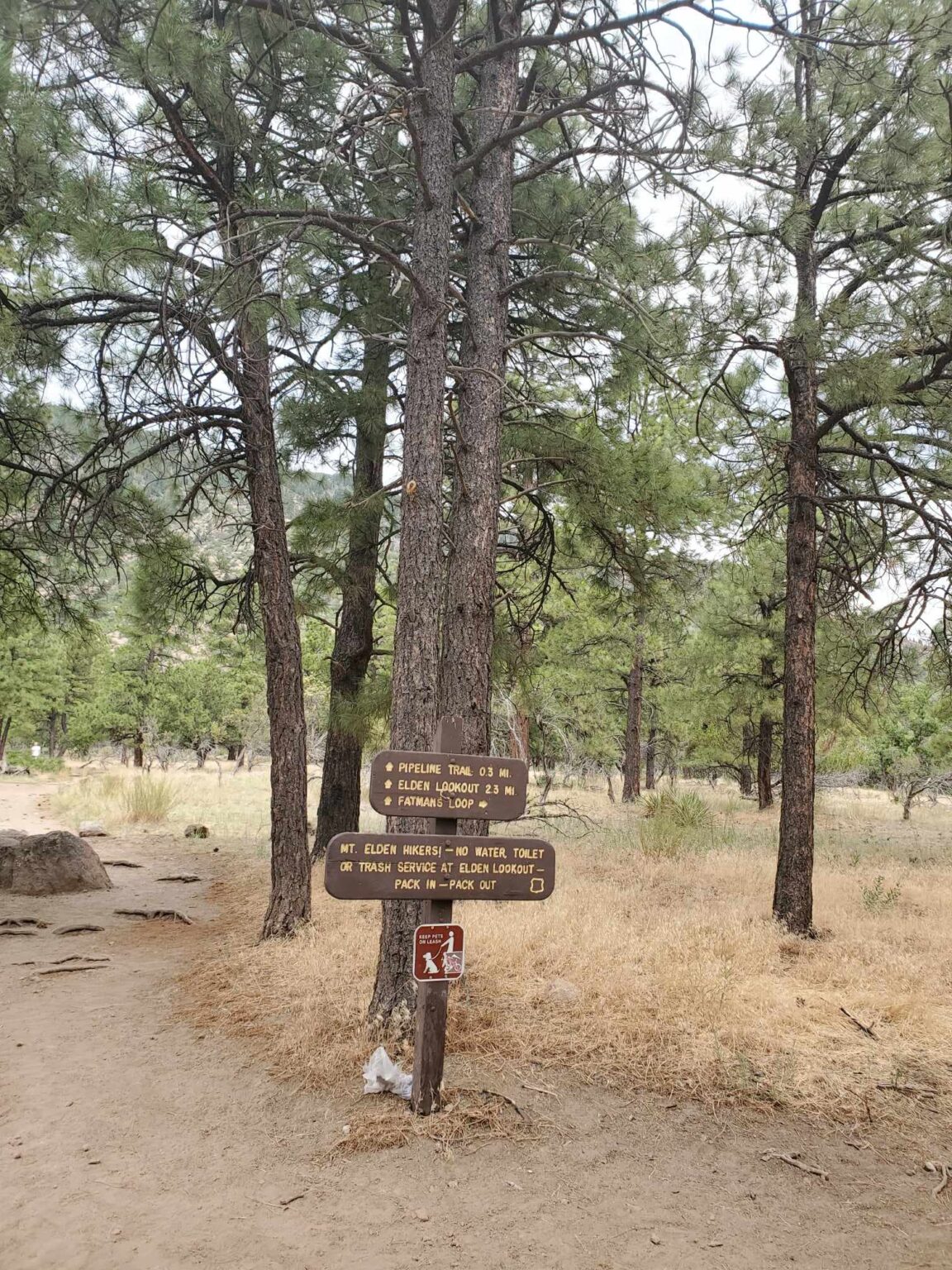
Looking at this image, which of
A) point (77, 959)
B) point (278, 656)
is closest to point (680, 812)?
point (278, 656)

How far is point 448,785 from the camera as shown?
425cm

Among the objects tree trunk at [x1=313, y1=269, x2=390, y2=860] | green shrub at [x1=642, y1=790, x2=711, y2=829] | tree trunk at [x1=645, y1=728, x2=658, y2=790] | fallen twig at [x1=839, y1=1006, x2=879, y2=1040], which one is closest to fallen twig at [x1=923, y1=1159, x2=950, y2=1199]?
fallen twig at [x1=839, y1=1006, x2=879, y2=1040]

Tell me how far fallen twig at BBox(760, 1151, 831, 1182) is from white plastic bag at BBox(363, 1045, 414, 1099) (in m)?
1.86

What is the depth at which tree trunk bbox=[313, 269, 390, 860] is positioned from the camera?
9.42 metres

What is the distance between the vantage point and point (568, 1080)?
4.69 meters

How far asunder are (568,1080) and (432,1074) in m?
0.95

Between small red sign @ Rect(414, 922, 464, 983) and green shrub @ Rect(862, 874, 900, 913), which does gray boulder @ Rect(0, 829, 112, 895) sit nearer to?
small red sign @ Rect(414, 922, 464, 983)

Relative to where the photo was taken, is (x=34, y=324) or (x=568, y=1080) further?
(x=34, y=324)

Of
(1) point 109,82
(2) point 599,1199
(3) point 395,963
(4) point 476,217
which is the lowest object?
(2) point 599,1199

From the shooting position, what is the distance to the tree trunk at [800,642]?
7789mm

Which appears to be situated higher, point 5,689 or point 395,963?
point 5,689

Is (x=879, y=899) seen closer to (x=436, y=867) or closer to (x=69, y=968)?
(x=436, y=867)

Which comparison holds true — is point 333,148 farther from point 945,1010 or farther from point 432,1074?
point 945,1010

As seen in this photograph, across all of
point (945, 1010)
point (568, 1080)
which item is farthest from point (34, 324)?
Answer: point (945, 1010)
